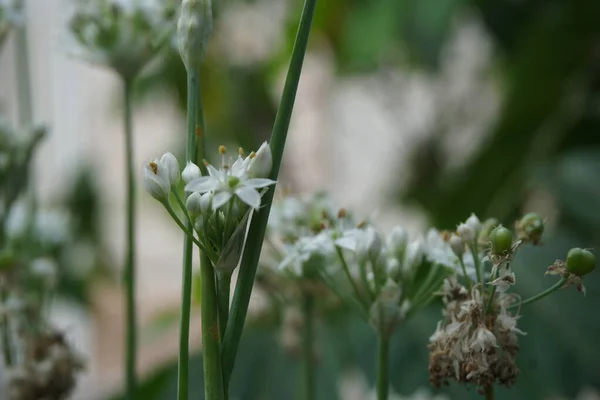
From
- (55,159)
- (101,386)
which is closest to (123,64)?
(101,386)

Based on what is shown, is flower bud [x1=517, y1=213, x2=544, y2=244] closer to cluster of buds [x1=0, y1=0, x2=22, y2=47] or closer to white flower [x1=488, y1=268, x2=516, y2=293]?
white flower [x1=488, y1=268, x2=516, y2=293]

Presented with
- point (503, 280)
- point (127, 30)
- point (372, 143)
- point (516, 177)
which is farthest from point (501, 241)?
point (372, 143)

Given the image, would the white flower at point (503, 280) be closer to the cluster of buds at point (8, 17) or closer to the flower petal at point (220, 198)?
the flower petal at point (220, 198)

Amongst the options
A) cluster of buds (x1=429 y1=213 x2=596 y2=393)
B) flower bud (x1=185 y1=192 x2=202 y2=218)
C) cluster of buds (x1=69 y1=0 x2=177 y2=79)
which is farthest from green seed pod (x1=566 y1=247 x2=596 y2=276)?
cluster of buds (x1=69 y1=0 x2=177 y2=79)

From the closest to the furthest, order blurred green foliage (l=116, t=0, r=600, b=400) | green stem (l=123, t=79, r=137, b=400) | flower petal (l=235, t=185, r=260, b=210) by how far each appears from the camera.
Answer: flower petal (l=235, t=185, r=260, b=210) → green stem (l=123, t=79, r=137, b=400) → blurred green foliage (l=116, t=0, r=600, b=400)

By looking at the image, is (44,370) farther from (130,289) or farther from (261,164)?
(261,164)

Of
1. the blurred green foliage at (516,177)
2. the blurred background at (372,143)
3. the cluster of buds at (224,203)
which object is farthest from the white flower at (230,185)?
the blurred green foliage at (516,177)

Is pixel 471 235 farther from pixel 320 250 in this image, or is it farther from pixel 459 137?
pixel 459 137
